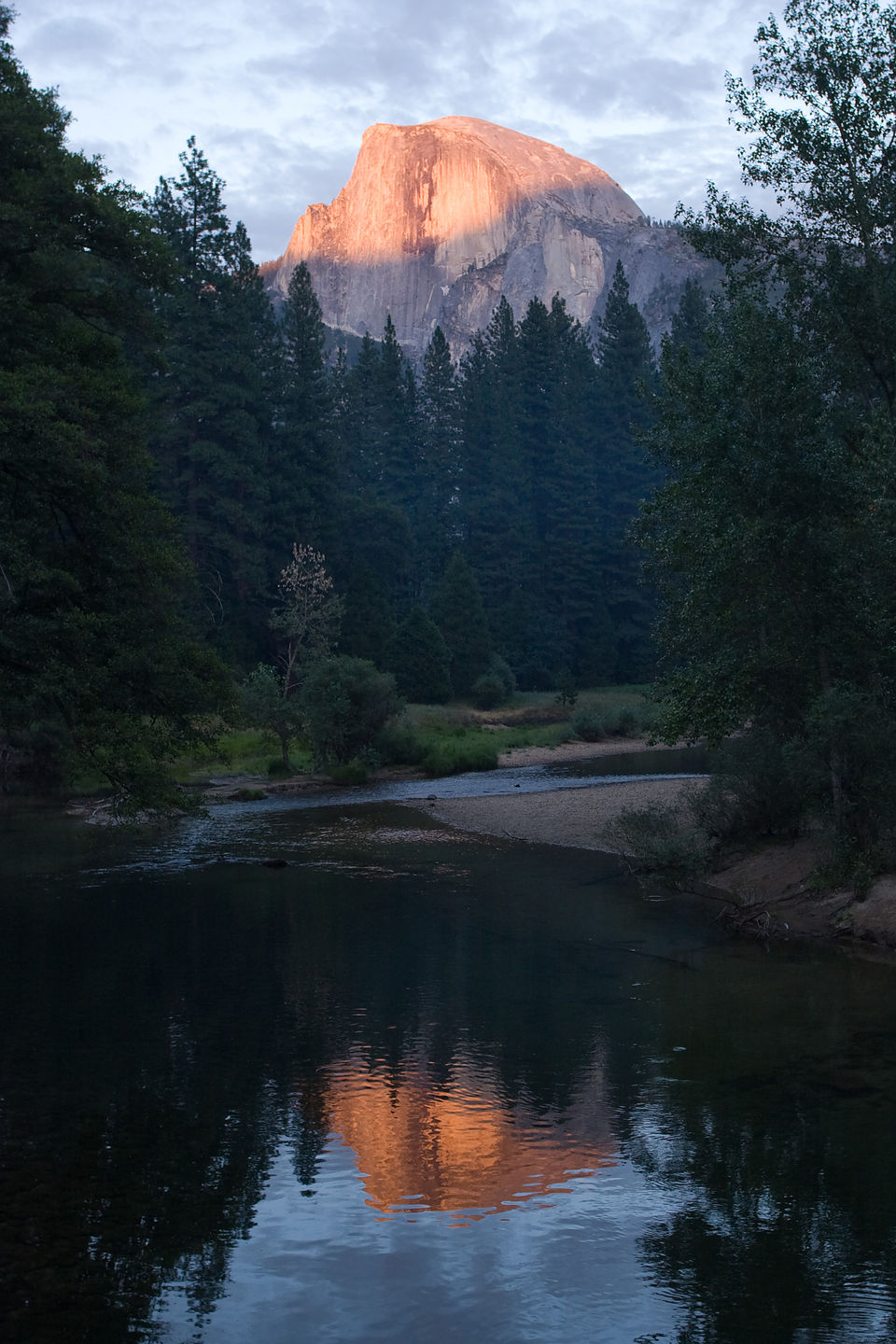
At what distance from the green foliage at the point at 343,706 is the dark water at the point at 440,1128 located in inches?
821

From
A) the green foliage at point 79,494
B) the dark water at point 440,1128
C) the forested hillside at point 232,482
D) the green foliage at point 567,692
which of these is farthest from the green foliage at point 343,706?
the green foliage at point 567,692

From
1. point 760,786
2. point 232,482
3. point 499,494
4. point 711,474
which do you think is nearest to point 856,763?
point 760,786

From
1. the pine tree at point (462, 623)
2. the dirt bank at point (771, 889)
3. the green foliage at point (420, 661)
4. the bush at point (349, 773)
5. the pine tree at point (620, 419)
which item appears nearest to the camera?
the dirt bank at point (771, 889)

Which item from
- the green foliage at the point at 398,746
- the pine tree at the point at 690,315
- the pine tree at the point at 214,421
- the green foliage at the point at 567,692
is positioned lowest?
the green foliage at the point at 398,746

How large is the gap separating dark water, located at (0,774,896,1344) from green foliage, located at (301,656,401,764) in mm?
20843

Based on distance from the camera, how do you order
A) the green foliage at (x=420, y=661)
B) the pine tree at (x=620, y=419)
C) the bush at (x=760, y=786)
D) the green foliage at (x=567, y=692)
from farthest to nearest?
the pine tree at (x=620, y=419) < the green foliage at (x=567, y=692) < the green foliage at (x=420, y=661) < the bush at (x=760, y=786)

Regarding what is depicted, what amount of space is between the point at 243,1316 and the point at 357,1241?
50.2 inches

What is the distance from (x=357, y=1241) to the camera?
9070 millimetres

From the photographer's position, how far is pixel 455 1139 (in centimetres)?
1112

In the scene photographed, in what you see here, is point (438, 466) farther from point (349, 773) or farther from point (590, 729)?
point (349, 773)

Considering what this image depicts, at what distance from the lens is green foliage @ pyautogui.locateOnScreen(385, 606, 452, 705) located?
63062 millimetres

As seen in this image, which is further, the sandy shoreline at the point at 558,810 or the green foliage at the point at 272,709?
the green foliage at the point at 272,709

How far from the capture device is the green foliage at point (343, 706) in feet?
138

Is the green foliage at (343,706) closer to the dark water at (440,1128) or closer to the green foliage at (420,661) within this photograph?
the green foliage at (420,661)
